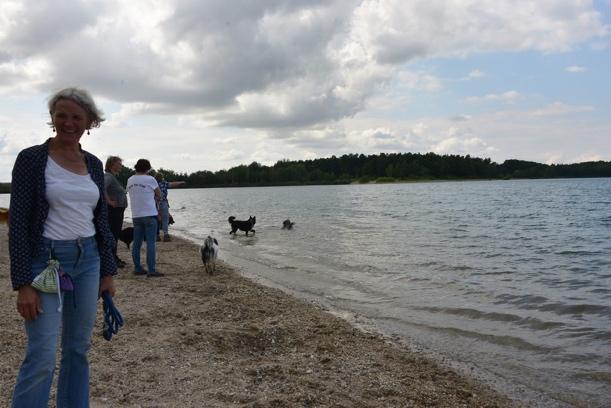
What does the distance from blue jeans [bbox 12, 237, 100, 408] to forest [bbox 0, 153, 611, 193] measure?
413ft

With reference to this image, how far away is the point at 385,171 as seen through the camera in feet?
445

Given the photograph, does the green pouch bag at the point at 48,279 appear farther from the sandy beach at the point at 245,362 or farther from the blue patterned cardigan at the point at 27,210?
the sandy beach at the point at 245,362

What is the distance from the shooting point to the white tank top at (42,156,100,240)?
276 cm

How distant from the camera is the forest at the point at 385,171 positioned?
12850 cm

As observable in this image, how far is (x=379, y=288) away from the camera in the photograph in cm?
1003

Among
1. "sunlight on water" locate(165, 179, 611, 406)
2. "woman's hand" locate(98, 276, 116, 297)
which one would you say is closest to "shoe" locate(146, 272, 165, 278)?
"sunlight on water" locate(165, 179, 611, 406)

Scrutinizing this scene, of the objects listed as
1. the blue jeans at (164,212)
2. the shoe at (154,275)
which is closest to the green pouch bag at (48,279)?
the shoe at (154,275)

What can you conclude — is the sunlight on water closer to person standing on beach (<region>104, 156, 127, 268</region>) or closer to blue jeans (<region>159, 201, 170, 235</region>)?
blue jeans (<region>159, 201, 170, 235</region>)

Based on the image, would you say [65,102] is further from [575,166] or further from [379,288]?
[575,166]

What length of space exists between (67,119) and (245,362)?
122 inches

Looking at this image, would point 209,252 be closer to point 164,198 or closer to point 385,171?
point 164,198

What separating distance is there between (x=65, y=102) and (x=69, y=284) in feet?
3.43

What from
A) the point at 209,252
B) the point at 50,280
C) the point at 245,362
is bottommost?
the point at 245,362

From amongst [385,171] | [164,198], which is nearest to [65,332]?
[164,198]
